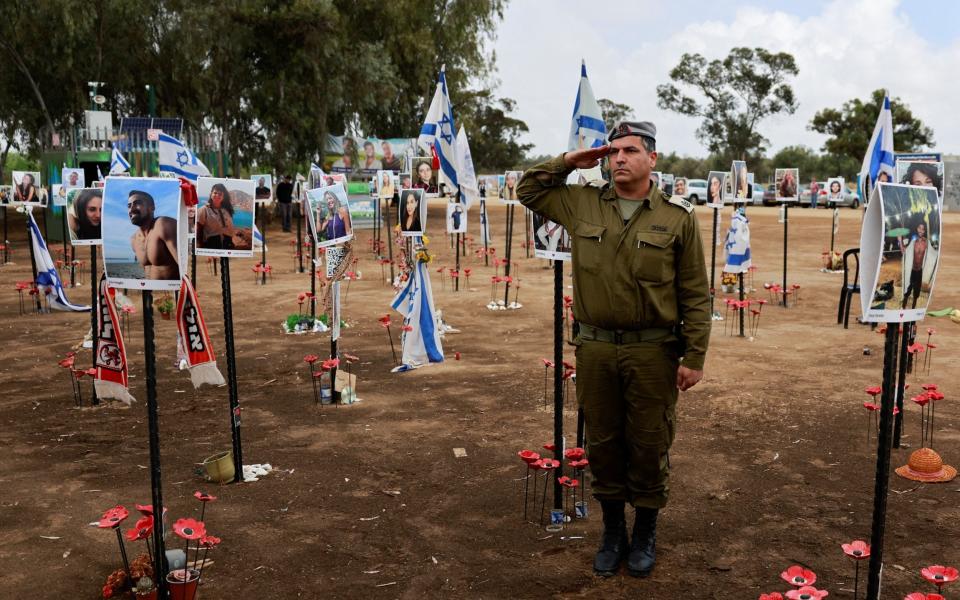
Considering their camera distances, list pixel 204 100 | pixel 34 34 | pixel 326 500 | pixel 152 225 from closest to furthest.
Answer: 1. pixel 152 225
2. pixel 326 500
3. pixel 34 34
4. pixel 204 100

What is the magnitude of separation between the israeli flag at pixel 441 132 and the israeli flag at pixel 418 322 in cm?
131

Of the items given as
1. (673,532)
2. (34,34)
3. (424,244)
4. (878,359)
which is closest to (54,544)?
(673,532)

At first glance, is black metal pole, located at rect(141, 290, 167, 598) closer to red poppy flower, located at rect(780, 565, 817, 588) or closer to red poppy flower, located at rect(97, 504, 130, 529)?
red poppy flower, located at rect(97, 504, 130, 529)

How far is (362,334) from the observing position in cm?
1095

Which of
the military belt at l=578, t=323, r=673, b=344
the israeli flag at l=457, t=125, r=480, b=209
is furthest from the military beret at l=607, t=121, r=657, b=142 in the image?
the israeli flag at l=457, t=125, r=480, b=209

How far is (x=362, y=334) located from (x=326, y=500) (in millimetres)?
5790

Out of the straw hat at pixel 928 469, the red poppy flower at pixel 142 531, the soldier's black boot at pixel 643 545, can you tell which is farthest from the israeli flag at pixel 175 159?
the straw hat at pixel 928 469

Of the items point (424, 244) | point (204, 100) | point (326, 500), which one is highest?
point (204, 100)

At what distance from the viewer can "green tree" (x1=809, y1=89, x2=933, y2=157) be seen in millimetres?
46469

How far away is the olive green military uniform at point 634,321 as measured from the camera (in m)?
3.89

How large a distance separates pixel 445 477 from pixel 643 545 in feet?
5.85

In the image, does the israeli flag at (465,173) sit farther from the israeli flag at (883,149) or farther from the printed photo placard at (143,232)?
the printed photo placard at (143,232)

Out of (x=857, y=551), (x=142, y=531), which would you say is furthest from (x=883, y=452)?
(x=142, y=531)

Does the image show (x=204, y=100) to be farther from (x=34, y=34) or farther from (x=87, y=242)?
(x=87, y=242)
